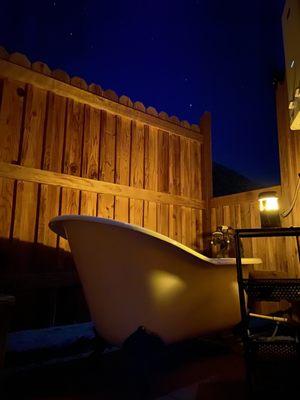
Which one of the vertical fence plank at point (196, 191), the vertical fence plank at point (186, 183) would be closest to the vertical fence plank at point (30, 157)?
the vertical fence plank at point (186, 183)

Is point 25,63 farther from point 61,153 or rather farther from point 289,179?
point 289,179

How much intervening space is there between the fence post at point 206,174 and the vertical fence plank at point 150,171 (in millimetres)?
662

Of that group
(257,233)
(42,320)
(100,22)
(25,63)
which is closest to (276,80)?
(257,233)

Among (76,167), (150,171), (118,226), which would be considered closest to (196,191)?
(150,171)

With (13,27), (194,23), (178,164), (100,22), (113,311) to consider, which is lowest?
(113,311)

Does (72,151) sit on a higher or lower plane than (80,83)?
lower

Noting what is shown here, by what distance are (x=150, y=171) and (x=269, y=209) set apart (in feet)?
3.68

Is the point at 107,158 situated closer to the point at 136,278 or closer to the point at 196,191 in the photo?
the point at 196,191

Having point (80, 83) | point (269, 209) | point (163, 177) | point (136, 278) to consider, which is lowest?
point (136, 278)

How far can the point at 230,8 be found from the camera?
4.79 m

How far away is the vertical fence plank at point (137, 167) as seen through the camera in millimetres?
2535

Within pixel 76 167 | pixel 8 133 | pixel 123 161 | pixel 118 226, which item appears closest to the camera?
pixel 118 226

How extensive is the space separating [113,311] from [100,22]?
4.47m

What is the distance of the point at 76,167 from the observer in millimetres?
2258
